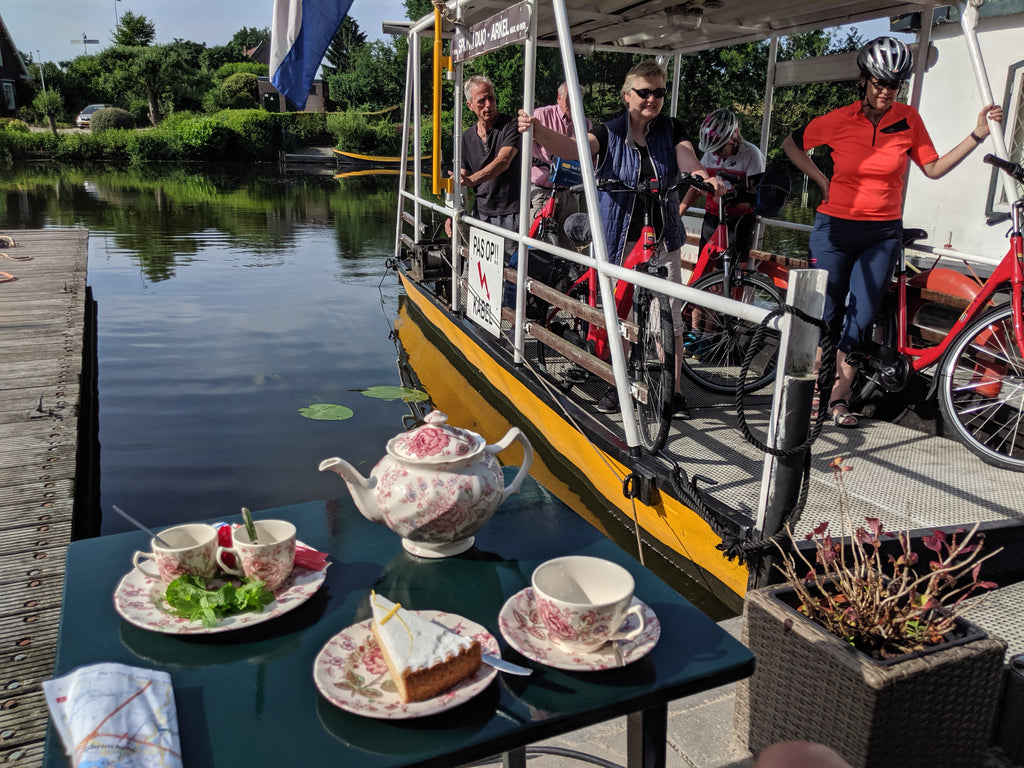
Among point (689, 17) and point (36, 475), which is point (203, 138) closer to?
point (689, 17)

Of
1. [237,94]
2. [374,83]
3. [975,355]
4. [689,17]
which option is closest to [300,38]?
[689,17]

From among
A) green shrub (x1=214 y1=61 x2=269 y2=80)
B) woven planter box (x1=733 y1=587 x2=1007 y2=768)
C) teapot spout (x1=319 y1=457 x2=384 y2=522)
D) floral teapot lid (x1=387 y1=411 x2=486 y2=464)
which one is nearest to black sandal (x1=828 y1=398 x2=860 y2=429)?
woven planter box (x1=733 y1=587 x2=1007 y2=768)

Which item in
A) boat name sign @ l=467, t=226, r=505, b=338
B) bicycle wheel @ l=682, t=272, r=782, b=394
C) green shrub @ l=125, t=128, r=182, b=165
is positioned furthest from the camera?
green shrub @ l=125, t=128, r=182, b=165

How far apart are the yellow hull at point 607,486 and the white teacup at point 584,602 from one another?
75.8 inches

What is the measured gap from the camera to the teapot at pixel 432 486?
1623mm

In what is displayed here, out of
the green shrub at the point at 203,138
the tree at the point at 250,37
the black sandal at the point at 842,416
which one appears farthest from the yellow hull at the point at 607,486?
the tree at the point at 250,37

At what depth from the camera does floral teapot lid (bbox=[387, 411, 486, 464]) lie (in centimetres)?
163

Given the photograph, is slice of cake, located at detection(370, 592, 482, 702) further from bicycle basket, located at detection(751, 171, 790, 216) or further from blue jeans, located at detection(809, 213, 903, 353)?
bicycle basket, located at detection(751, 171, 790, 216)

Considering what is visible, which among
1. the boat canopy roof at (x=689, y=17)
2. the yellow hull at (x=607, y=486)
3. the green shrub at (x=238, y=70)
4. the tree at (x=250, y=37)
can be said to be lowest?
the yellow hull at (x=607, y=486)

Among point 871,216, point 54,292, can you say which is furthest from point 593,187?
point 54,292

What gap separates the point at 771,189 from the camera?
5516 millimetres

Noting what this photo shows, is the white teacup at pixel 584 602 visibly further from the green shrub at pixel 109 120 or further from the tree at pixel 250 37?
the tree at pixel 250 37

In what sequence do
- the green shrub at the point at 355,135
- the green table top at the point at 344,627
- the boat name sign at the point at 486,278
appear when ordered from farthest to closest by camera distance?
the green shrub at the point at 355,135, the boat name sign at the point at 486,278, the green table top at the point at 344,627

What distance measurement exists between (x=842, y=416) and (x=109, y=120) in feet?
157
